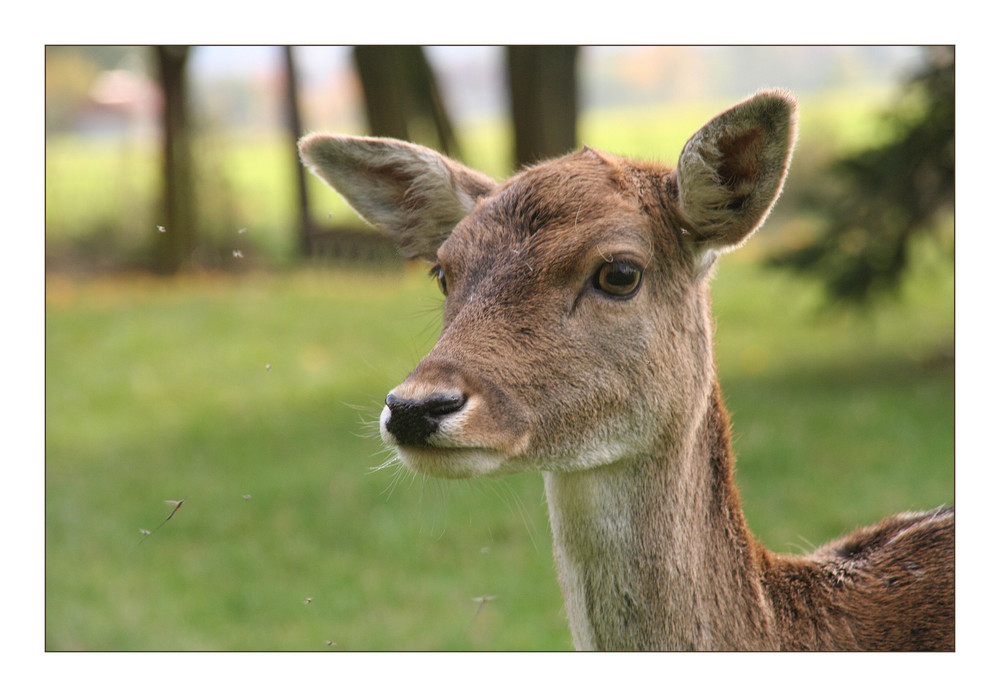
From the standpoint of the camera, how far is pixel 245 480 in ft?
27.0

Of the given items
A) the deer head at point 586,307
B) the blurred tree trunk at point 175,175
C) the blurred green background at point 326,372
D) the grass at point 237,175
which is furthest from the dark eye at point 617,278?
the blurred tree trunk at point 175,175

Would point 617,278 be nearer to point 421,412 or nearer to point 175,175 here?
point 421,412

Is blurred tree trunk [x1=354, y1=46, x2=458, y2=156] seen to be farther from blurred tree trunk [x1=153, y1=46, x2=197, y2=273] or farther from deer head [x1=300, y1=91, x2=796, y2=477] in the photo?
deer head [x1=300, y1=91, x2=796, y2=477]

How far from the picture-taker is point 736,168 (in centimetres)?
308

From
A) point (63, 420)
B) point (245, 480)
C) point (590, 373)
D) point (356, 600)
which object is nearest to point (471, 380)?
point (590, 373)

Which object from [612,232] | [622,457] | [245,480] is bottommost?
[245,480]

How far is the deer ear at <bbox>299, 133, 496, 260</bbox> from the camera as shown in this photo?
3592 mm

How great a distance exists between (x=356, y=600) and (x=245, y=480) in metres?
1.99

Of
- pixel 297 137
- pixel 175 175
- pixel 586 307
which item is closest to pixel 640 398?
pixel 586 307

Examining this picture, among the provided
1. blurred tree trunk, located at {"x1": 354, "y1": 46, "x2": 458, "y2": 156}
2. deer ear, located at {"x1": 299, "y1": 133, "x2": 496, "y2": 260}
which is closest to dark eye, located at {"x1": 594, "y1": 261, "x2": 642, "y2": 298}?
deer ear, located at {"x1": 299, "y1": 133, "x2": 496, "y2": 260}

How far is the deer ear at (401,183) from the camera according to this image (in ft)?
11.8

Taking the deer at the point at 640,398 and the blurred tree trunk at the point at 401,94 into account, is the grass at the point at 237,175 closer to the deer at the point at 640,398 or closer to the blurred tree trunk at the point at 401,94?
the blurred tree trunk at the point at 401,94

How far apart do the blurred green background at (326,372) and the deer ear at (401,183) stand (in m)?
1.73

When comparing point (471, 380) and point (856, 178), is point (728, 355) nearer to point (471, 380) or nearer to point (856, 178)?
point (856, 178)
